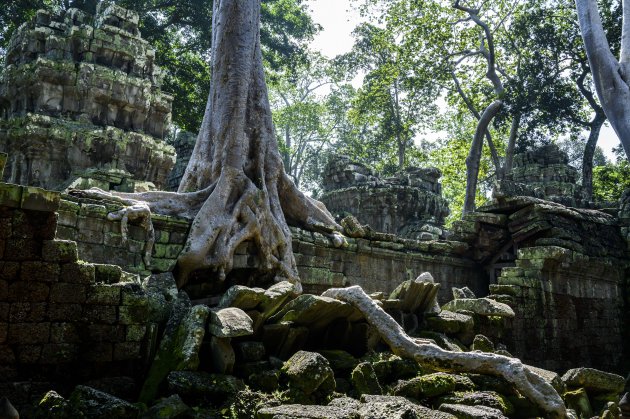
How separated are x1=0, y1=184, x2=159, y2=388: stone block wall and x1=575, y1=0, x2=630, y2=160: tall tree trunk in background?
29.7ft

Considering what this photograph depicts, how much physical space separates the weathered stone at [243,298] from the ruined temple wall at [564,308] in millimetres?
4424

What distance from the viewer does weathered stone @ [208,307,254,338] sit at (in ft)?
13.5

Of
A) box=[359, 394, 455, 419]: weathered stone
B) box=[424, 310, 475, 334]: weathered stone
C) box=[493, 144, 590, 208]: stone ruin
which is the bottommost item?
box=[359, 394, 455, 419]: weathered stone

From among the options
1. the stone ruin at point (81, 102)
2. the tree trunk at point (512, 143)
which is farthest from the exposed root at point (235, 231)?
the tree trunk at point (512, 143)

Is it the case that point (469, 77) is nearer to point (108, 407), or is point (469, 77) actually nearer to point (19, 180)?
point (19, 180)

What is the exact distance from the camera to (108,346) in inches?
164

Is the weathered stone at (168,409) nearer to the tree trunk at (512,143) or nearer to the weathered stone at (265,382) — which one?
the weathered stone at (265,382)

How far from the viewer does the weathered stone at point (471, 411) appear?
382 centimetres

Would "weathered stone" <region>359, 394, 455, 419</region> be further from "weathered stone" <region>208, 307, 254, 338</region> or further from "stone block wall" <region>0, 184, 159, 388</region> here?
"stone block wall" <region>0, 184, 159, 388</region>

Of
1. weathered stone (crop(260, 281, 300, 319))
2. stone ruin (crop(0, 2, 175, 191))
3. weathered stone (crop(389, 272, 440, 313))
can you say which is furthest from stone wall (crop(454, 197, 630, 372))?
stone ruin (crop(0, 2, 175, 191))

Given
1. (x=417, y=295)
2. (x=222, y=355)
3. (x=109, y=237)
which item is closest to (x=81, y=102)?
(x=109, y=237)

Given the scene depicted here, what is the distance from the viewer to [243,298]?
183 inches

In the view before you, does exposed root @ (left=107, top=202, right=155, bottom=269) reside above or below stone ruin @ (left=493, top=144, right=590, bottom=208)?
below

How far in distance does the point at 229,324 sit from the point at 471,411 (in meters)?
1.80
